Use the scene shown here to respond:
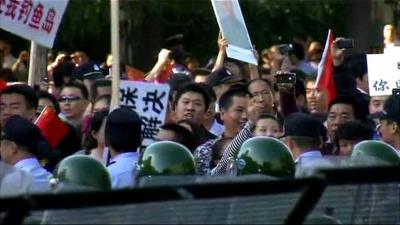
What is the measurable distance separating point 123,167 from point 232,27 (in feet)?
10.8

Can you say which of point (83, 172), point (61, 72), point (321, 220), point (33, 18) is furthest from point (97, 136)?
point (61, 72)

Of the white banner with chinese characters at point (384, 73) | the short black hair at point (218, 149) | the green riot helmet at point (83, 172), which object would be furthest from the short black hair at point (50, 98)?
the green riot helmet at point (83, 172)

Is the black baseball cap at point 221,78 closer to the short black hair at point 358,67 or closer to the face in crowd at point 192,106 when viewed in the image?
the short black hair at point 358,67

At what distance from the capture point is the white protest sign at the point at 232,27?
11.6 metres

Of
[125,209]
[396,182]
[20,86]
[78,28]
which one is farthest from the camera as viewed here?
[78,28]

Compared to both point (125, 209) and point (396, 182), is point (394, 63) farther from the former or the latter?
point (125, 209)

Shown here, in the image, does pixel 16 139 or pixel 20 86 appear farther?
pixel 20 86

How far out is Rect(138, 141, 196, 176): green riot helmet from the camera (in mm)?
7852

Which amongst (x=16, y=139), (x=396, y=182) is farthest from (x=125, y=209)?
(x=16, y=139)

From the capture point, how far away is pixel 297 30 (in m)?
26.1

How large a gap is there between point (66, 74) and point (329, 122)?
182 inches

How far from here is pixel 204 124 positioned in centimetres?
1204

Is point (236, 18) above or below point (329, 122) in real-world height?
above

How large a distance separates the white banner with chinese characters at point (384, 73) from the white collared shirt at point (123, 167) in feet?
11.2
